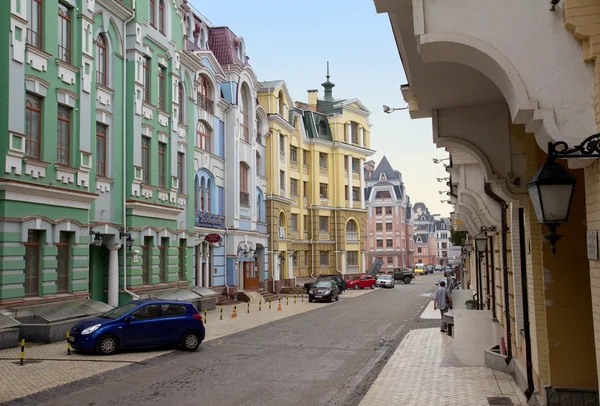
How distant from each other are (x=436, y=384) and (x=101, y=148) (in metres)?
16.2

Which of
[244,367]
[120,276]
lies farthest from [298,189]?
[244,367]

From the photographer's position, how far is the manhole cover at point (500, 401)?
1018 cm

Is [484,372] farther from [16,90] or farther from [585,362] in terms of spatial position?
[16,90]

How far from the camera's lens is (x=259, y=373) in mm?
13930

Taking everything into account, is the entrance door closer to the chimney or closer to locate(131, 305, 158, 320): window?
locate(131, 305, 158, 320): window

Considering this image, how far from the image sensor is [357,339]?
20344 millimetres

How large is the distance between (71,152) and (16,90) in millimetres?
3124

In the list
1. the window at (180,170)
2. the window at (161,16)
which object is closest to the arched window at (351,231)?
the window at (180,170)

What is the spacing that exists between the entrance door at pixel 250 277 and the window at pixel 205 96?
10071 mm

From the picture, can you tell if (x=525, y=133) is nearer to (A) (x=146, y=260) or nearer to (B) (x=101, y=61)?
(B) (x=101, y=61)

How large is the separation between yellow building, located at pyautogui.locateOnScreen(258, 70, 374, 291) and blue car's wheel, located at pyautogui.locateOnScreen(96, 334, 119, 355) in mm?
30769

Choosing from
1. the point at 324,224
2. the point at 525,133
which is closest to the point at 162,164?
the point at 525,133

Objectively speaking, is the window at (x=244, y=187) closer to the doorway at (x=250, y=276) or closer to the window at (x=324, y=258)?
the doorway at (x=250, y=276)

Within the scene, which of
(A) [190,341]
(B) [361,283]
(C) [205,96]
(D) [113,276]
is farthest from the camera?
(B) [361,283]
